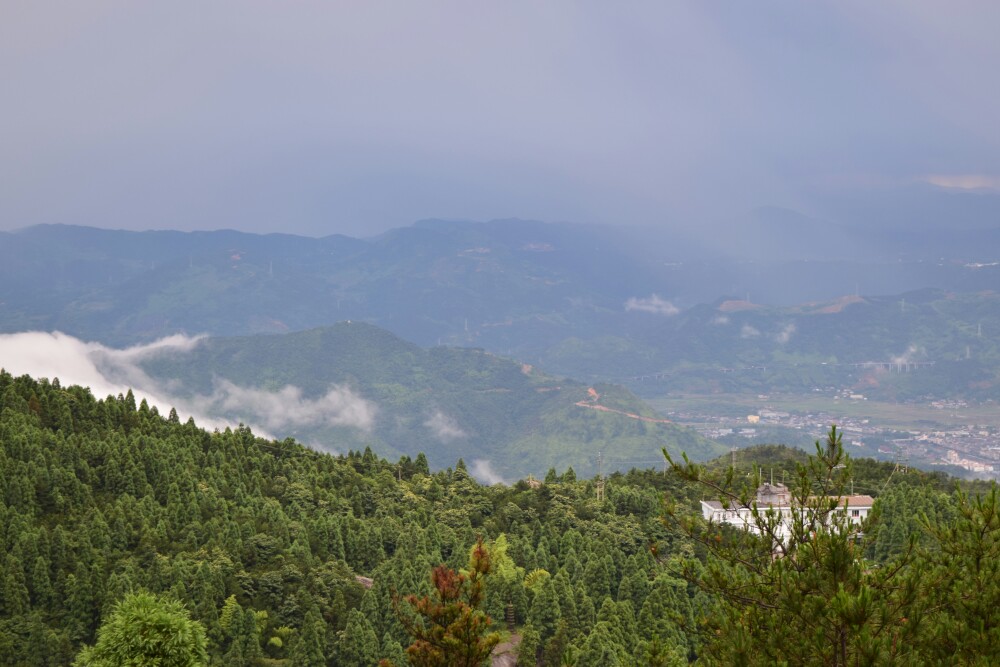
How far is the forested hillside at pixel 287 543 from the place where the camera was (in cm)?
4406

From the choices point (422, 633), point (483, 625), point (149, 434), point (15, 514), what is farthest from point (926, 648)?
point (149, 434)

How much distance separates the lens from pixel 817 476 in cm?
1576

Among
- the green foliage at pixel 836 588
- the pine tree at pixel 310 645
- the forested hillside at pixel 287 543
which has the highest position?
the green foliage at pixel 836 588

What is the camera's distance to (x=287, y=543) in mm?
53469

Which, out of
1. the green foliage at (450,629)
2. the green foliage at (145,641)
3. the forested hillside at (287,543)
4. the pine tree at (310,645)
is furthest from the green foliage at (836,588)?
the pine tree at (310,645)

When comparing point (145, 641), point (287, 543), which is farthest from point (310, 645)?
point (145, 641)

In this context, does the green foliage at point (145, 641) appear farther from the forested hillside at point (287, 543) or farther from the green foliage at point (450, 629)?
the green foliage at point (450, 629)

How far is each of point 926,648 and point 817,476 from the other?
3.14 m

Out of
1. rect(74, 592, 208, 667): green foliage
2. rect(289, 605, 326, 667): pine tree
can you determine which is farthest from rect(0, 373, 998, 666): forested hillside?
rect(74, 592, 208, 667): green foliage

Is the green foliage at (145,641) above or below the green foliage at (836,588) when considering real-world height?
below

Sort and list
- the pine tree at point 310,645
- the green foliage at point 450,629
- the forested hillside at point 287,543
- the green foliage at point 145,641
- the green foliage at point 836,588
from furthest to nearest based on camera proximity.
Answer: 1. the forested hillside at point 287,543
2. the pine tree at point 310,645
3. the green foliage at point 145,641
4. the green foliage at point 450,629
5. the green foliage at point 836,588

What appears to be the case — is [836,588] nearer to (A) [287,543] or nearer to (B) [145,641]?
(B) [145,641]

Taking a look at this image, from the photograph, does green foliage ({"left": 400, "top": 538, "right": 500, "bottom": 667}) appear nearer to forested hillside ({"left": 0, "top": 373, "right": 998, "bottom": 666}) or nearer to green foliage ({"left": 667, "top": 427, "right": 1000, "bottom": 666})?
green foliage ({"left": 667, "top": 427, "right": 1000, "bottom": 666})

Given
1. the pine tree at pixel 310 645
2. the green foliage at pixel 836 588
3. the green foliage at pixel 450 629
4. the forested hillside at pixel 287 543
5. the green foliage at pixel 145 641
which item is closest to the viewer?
the green foliage at pixel 836 588
